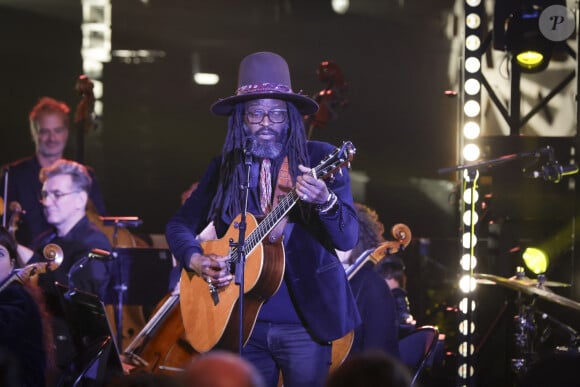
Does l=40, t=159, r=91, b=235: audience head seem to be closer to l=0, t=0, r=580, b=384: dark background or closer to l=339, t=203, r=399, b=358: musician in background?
l=0, t=0, r=580, b=384: dark background

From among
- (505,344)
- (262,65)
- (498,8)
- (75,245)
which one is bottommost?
(505,344)

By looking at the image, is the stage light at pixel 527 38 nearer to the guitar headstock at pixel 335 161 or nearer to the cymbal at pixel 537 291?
the cymbal at pixel 537 291

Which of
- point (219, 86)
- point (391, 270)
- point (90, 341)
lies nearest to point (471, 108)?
point (391, 270)

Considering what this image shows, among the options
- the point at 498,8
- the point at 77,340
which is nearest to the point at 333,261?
the point at 77,340

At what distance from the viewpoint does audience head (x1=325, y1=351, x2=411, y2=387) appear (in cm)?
183

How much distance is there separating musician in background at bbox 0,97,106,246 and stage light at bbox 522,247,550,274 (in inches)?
162

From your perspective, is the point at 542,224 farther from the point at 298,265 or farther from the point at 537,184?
the point at 298,265

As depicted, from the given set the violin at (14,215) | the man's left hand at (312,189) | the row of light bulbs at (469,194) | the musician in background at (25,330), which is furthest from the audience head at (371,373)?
the violin at (14,215)

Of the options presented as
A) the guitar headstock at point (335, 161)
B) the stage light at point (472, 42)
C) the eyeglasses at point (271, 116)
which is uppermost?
the stage light at point (472, 42)

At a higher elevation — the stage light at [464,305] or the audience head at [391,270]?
the audience head at [391,270]

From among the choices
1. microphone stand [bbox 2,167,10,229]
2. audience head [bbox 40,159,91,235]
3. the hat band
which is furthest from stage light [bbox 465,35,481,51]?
microphone stand [bbox 2,167,10,229]

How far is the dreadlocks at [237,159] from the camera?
145 inches

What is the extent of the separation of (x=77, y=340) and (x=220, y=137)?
204 inches

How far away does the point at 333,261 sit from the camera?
3.59 meters
